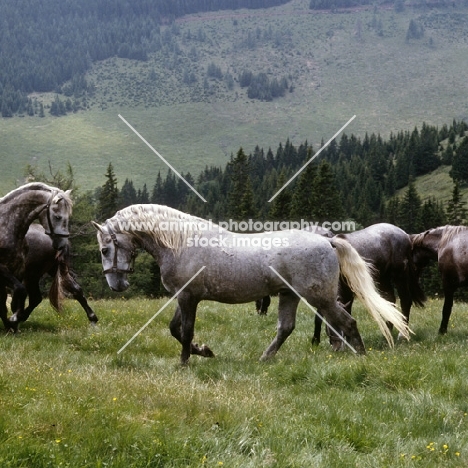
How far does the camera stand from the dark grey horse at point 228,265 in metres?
9.62

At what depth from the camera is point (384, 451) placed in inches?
227

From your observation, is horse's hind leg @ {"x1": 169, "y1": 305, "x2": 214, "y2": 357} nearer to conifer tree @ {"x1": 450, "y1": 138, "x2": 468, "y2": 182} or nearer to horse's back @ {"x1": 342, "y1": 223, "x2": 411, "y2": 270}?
horse's back @ {"x1": 342, "y1": 223, "x2": 411, "y2": 270}

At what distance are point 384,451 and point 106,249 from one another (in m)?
6.11

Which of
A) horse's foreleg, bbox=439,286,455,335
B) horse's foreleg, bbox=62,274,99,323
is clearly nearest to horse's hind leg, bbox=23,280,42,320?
horse's foreleg, bbox=62,274,99,323

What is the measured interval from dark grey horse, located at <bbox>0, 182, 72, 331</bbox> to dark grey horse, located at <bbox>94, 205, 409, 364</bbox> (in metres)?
2.24

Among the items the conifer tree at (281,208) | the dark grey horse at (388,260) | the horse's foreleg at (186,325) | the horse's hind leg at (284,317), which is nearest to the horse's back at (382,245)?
the dark grey horse at (388,260)

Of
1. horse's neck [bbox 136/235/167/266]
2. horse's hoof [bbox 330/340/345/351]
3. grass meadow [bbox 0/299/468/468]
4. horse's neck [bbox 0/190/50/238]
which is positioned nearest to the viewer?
grass meadow [bbox 0/299/468/468]

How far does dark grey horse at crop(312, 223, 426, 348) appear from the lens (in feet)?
40.9

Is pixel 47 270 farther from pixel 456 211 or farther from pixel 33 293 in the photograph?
pixel 456 211

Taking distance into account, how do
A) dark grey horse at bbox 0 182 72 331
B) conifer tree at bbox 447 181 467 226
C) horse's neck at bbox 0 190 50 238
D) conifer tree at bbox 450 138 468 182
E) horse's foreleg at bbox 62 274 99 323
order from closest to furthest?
1. dark grey horse at bbox 0 182 72 331
2. horse's neck at bbox 0 190 50 238
3. horse's foreleg at bbox 62 274 99 323
4. conifer tree at bbox 447 181 467 226
5. conifer tree at bbox 450 138 468 182

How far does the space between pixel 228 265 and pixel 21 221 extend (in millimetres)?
5197

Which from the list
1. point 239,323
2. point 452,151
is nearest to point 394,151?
point 452,151

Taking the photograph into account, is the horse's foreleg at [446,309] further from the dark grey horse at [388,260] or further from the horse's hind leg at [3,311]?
the horse's hind leg at [3,311]

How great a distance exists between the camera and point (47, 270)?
44.8 feet
